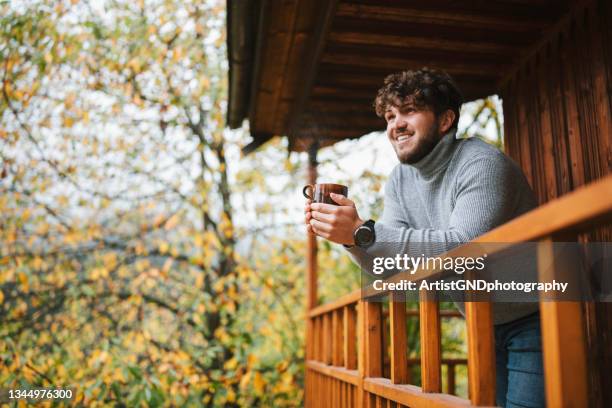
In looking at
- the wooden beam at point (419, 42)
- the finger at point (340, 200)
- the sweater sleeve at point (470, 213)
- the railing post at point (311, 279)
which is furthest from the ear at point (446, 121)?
the railing post at point (311, 279)

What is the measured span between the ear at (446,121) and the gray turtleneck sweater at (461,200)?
5 cm

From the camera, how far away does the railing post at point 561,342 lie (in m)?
0.78

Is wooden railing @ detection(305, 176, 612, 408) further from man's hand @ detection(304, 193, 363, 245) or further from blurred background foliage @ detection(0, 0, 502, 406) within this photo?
blurred background foliage @ detection(0, 0, 502, 406)

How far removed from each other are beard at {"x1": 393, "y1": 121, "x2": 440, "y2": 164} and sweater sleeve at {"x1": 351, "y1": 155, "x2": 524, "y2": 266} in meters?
0.21

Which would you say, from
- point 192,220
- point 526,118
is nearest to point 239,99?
point 526,118

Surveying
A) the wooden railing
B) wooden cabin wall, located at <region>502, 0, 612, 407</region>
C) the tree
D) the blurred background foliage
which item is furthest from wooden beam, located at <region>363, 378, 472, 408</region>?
the tree

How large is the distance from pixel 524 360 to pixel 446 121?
31.3 inches

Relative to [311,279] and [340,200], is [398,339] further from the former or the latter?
[311,279]

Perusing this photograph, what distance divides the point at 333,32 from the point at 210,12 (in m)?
4.46

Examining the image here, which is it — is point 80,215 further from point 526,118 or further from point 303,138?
point 526,118

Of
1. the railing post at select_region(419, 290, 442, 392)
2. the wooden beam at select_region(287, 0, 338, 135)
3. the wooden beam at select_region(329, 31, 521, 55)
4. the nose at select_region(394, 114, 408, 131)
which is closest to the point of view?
the railing post at select_region(419, 290, 442, 392)

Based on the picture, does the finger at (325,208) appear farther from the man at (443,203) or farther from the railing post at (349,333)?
the railing post at (349,333)

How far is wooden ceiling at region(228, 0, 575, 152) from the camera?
7.95 feet

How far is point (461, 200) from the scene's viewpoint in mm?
1466
